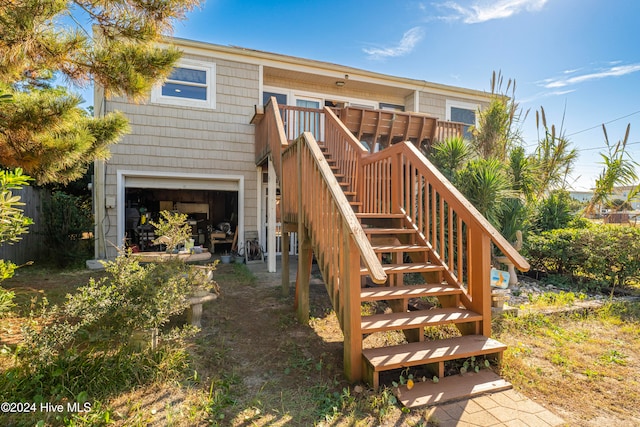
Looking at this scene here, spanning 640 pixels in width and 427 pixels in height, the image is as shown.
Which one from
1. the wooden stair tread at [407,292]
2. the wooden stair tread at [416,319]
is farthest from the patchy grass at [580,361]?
the wooden stair tread at [407,292]

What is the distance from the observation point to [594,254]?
16.7 feet

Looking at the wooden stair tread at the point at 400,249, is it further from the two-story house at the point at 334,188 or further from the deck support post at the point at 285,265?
the deck support post at the point at 285,265

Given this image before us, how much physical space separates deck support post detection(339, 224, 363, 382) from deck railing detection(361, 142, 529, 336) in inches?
45.7

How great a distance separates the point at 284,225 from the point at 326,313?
149 cm

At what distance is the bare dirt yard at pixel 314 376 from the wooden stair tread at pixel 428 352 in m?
0.20

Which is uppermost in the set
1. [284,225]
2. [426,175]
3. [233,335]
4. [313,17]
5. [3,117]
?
[313,17]

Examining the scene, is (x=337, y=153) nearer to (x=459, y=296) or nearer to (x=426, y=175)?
(x=426, y=175)

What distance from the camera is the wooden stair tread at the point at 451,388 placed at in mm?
2129

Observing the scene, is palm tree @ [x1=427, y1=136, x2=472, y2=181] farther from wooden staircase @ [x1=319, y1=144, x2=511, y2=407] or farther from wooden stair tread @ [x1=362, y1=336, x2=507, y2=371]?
wooden stair tread @ [x1=362, y1=336, x2=507, y2=371]

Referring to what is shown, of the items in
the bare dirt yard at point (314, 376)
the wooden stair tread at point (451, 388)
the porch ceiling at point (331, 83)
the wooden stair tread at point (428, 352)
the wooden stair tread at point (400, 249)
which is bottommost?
the bare dirt yard at point (314, 376)

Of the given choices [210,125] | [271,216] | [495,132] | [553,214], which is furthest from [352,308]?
[495,132]

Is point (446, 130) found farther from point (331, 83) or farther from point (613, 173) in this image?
point (613, 173)

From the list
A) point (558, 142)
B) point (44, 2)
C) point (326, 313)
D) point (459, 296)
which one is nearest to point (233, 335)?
point (326, 313)

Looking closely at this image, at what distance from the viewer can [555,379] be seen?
2455 millimetres
